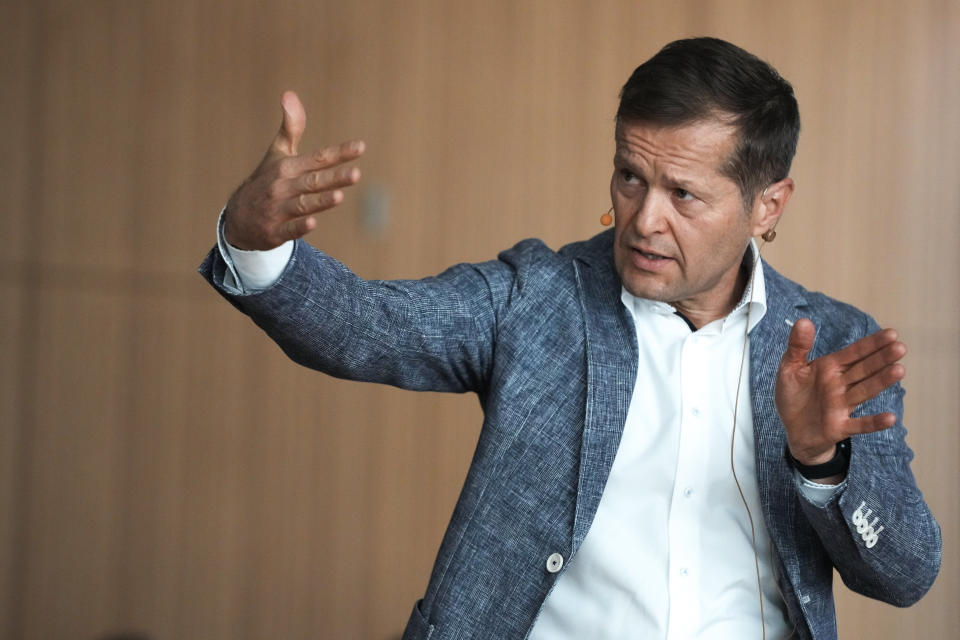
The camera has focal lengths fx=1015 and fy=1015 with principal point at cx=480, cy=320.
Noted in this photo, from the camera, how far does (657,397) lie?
189cm

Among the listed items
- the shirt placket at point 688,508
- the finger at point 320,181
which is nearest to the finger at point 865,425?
the shirt placket at point 688,508

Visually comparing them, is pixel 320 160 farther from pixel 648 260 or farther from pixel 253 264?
pixel 648 260

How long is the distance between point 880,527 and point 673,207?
0.67m

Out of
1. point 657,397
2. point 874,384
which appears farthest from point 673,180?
point 874,384

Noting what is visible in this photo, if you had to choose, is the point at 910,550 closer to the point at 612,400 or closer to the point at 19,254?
the point at 612,400

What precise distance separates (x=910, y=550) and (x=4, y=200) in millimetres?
3485

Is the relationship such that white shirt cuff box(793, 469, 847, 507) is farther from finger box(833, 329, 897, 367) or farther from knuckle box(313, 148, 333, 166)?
knuckle box(313, 148, 333, 166)

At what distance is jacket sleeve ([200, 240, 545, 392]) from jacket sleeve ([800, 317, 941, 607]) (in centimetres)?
64

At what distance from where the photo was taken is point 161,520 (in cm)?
383

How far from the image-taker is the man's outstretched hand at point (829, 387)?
1.60 meters

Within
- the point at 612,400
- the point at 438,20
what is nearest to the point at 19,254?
the point at 438,20

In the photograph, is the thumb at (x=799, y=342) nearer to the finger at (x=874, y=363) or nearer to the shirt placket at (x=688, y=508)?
the finger at (x=874, y=363)

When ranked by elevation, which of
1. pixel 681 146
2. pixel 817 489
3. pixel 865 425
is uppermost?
pixel 681 146

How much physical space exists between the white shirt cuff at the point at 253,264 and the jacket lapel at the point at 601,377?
1.96 feet
